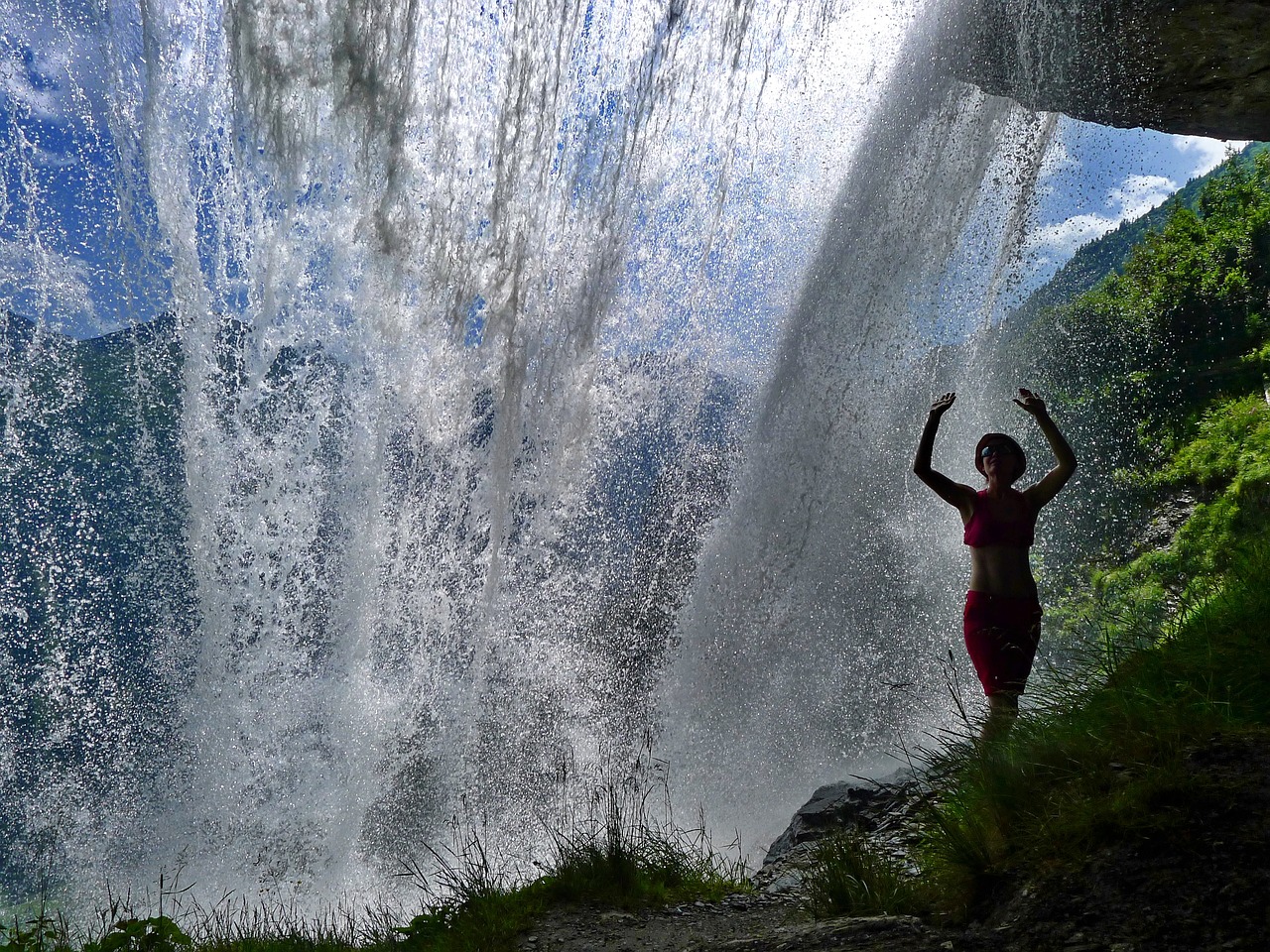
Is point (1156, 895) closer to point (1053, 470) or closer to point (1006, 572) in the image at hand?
point (1006, 572)

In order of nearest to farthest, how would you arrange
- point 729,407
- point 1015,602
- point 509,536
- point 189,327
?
1. point 1015,602
2. point 189,327
3. point 509,536
4. point 729,407

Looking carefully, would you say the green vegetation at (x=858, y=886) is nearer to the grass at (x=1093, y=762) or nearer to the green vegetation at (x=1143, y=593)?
the green vegetation at (x=1143, y=593)

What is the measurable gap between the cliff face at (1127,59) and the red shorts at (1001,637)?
831 cm

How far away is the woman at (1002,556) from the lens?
4203 mm

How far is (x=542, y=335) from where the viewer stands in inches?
450

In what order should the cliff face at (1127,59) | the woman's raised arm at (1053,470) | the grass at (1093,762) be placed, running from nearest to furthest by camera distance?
1. the grass at (1093,762)
2. the woman's raised arm at (1053,470)
3. the cliff face at (1127,59)

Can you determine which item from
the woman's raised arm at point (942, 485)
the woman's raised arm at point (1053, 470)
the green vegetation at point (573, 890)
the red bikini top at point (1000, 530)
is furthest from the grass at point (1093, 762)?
the green vegetation at point (573, 890)

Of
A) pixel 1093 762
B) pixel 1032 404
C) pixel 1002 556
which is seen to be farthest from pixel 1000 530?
pixel 1093 762

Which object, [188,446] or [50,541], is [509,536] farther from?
[50,541]

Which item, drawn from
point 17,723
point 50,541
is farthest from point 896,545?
point 50,541

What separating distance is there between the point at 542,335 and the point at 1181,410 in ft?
36.2

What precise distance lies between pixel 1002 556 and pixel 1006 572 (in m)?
0.08

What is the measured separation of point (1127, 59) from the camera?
998 cm

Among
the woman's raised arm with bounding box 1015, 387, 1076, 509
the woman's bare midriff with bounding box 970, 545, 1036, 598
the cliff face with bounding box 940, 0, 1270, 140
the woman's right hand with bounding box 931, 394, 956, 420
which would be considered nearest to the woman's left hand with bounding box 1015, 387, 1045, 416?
the woman's raised arm with bounding box 1015, 387, 1076, 509
